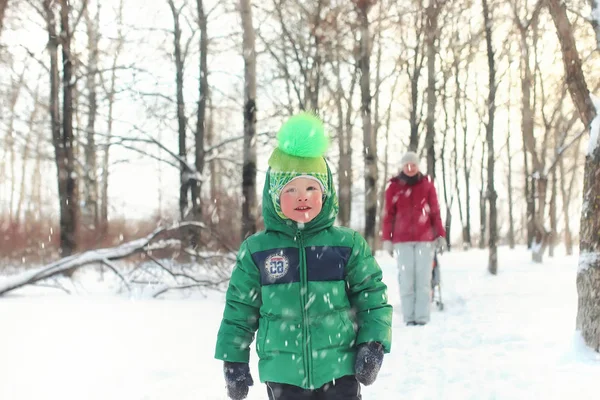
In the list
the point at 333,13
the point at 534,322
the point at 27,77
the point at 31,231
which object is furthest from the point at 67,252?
the point at 534,322

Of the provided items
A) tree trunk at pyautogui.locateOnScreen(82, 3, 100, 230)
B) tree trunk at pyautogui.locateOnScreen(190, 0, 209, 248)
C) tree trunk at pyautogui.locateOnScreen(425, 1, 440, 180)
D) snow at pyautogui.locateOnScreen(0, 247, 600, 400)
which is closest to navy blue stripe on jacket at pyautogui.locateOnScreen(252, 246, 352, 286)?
snow at pyautogui.locateOnScreen(0, 247, 600, 400)

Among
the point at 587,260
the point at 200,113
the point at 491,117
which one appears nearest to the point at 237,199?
the point at 200,113

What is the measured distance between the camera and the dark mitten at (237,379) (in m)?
2.47

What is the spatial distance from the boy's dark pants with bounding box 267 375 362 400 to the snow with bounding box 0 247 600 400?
6.17 ft

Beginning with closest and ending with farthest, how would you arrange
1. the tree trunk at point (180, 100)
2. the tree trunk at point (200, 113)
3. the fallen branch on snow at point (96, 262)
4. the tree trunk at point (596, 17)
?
1. the tree trunk at point (596, 17)
2. the fallen branch on snow at point (96, 262)
3. the tree trunk at point (200, 113)
4. the tree trunk at point (180, 100)

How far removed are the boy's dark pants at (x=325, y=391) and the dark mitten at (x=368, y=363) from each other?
0.10m

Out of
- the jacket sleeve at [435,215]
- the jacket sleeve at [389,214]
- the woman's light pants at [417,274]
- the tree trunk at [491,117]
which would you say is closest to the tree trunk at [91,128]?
the tree trunk at [491,117]

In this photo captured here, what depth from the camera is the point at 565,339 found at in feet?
17.9

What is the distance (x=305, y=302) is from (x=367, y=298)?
29 centimetres

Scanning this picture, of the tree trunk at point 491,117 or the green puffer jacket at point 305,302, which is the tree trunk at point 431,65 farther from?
the green puffer jacket at point 305,302

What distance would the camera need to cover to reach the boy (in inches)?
95.9

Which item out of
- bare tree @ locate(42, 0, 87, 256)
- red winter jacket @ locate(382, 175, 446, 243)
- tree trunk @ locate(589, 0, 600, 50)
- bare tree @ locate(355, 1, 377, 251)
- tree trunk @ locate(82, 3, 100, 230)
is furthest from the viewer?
tree trunk @ locate(82, 3, 100, 230)

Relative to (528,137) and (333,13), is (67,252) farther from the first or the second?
(528,137)

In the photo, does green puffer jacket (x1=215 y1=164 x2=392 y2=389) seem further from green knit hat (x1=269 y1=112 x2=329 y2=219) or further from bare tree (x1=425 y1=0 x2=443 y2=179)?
bare tree (x1=425 y1=0 x2=443 y2=179)
